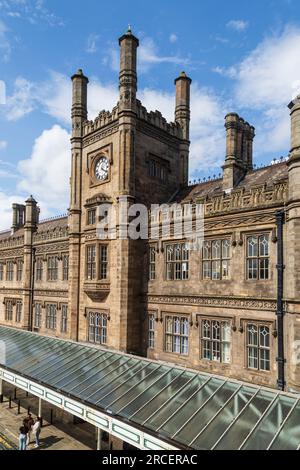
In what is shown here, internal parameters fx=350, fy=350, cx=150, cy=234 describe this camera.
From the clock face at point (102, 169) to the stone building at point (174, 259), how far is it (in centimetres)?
7

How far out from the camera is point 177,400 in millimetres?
12492

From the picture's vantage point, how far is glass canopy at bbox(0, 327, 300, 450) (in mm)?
10023

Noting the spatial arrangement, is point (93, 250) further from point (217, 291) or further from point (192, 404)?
point (192, 404)

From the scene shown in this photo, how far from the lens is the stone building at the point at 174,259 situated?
49.9 ft

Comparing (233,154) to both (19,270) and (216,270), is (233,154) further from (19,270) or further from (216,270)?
(19,270)

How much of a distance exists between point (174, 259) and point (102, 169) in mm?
8399

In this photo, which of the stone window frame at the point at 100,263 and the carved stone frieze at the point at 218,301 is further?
the stone window frame at the point at 100,263

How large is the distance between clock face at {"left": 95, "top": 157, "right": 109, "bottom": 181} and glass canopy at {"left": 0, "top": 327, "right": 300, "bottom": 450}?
36.7ft

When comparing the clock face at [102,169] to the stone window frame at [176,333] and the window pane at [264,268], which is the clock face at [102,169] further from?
the window pane at [264,268]

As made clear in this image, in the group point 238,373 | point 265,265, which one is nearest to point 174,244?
point 265,265

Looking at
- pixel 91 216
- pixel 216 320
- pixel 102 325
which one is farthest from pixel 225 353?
pixel 91 216

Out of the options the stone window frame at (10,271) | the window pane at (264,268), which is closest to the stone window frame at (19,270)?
the stone window frame at (10,271)

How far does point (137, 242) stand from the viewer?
70.8 feet

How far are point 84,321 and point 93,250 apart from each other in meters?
5.09
